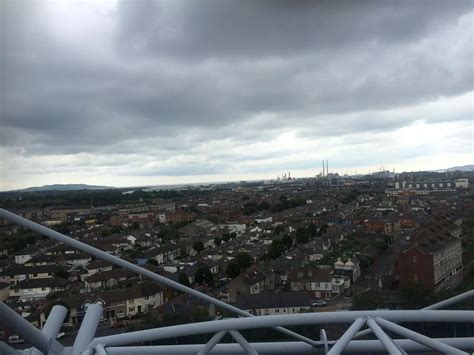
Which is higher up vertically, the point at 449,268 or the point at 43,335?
the point at 43,335

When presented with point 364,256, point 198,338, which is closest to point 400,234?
point 364,256

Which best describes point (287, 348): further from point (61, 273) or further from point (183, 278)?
point (61, 273)

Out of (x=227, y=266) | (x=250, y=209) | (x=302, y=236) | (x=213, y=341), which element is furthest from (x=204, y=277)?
(x=250, y=209)

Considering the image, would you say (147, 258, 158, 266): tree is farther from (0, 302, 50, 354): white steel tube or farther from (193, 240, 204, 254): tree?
(0, 302, 50, 354): white steel tube

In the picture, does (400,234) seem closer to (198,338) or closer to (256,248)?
(256,248)

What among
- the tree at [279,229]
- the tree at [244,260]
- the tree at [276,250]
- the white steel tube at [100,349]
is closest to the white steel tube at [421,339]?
the white steel tube at [100,349]

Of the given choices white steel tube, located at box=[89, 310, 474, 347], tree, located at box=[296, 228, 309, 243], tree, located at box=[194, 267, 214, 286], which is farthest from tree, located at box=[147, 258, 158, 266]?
white steel tube, located at box=[89, 310, 474, 347]

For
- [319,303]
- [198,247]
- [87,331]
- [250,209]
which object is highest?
[87,331]
